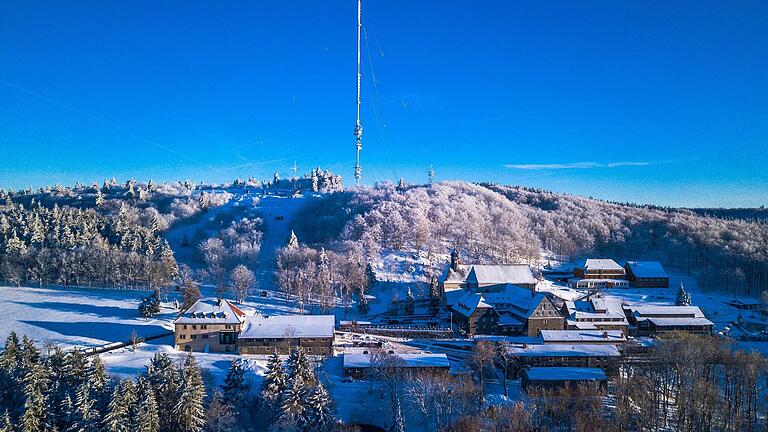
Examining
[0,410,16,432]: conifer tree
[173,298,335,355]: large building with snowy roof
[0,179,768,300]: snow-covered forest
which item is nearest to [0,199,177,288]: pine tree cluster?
[0,179,768,300]: snow-covered forest

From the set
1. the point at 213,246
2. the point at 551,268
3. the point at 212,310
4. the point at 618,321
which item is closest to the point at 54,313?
the point at 212,310

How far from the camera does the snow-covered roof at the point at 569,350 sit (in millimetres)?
43406

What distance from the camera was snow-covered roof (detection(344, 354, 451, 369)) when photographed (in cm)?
4112

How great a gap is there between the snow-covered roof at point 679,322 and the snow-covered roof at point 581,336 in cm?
841

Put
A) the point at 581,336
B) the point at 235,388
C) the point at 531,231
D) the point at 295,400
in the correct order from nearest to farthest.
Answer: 1. the point at 295,400
2. the point at 235,388
3. the point at 581,336
4. the point at 531,231

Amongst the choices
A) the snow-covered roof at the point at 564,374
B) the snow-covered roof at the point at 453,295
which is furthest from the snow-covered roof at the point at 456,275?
the snow-covered roof at the point at 564,374

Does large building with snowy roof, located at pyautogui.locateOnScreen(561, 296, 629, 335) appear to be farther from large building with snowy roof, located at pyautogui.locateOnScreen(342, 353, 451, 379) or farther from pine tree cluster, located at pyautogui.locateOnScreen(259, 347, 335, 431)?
pine tree cluster, located at pyautogui.locateOnScreen(259, 347, 335, 431)

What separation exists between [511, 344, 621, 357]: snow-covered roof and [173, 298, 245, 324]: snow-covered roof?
1091 inches

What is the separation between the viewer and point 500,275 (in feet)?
231

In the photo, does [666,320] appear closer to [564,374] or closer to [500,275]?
[500,275]

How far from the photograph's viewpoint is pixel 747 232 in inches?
4235

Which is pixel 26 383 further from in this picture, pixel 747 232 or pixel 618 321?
pixel 747 232

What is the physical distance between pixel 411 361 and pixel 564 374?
497 inches

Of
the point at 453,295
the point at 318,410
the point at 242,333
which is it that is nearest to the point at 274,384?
the point at 318,410
